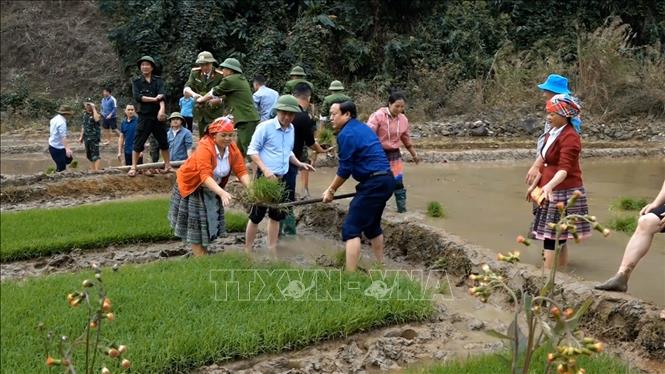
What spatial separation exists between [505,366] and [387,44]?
63.0 ft

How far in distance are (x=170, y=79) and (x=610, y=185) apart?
15278 millimetres

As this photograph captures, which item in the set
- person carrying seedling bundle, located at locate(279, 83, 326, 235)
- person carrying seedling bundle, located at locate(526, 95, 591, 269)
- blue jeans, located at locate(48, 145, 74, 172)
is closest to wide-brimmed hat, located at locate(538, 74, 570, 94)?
person carrying seedling bundle, located at locate(526, 95, 591, 269)

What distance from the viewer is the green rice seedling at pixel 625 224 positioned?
735 cm

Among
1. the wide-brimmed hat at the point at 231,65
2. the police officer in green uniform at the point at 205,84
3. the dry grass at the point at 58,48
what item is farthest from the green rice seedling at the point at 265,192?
the dry grass at the point at 58,48

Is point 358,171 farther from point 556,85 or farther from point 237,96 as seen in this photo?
point 237,96

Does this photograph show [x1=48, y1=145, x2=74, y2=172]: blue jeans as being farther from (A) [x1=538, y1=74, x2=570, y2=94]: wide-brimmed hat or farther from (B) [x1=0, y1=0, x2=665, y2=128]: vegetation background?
(B) [x1=0, y1=0, x2=665, y2=128]: vegetation background

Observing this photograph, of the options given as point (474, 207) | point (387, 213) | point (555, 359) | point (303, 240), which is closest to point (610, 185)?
point (474, 207)

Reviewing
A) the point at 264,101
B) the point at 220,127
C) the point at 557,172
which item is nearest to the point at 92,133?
the point at 264,101

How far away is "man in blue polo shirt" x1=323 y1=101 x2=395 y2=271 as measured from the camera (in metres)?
5.96

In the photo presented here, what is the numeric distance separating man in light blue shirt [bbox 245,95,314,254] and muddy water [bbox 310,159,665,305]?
1974 millimetres

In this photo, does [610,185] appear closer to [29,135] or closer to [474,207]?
[474,207]

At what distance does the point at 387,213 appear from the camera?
8.23 m

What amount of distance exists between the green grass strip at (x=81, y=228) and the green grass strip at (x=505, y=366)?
468cm

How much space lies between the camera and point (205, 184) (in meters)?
6.27
